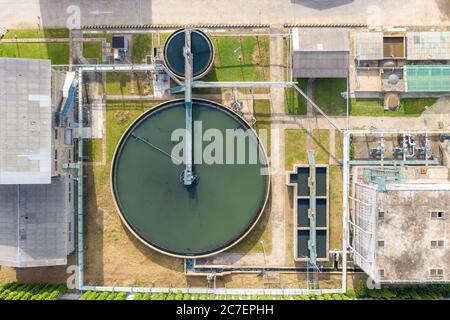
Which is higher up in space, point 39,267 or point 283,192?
point 283,192

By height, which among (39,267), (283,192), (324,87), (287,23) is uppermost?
(287,23)

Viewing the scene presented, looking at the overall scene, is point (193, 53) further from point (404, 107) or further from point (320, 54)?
point (404, 107)

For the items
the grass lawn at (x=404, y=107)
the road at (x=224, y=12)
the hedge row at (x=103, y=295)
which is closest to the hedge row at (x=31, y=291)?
the hedge row at (x=103, y=295)

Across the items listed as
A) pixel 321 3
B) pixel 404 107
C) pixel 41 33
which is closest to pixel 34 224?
pixel 41 33

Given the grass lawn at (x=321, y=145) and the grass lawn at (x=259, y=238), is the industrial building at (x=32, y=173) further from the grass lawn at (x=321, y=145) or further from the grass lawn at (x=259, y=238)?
the grass lawn at (x=321, y=145)
